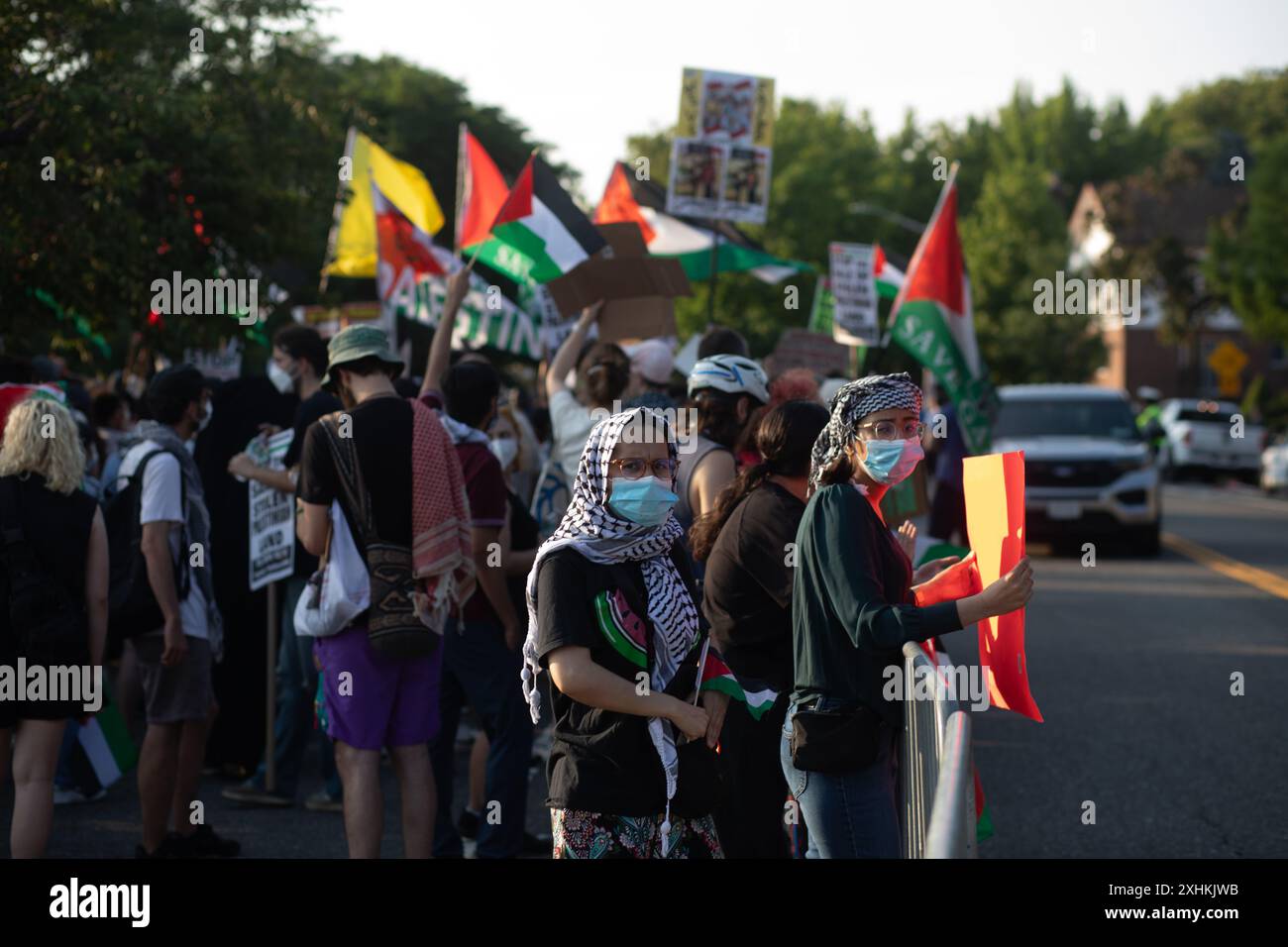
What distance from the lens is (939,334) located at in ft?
39.0

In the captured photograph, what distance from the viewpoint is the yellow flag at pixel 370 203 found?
12.7 metres

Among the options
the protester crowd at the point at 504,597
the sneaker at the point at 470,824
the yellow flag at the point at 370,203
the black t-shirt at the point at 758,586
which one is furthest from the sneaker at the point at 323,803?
the yellow flag at the point at 370,203

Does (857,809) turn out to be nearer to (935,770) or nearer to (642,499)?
(935,770)

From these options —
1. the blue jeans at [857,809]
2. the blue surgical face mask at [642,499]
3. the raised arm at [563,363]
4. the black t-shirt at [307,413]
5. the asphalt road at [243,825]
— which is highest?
the raised arm at [563,363]

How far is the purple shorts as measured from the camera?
5.86 meters

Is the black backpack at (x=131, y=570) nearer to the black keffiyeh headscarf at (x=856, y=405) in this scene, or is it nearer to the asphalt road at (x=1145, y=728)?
the black keffiyeh headscarf at (x=856, y=405)

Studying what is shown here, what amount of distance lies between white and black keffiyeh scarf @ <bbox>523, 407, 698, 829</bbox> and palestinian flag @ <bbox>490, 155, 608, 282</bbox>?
464 cm

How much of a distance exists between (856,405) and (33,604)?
3059 mm

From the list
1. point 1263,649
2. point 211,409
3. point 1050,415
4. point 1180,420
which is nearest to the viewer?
point 211,409

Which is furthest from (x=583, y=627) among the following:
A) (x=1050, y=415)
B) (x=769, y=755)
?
(x=1050, y=415)

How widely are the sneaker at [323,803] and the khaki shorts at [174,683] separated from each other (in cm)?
118

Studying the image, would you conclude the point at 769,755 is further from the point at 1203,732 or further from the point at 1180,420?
the point at 1180,420

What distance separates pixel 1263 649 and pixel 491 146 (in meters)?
31.0

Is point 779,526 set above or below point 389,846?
above
